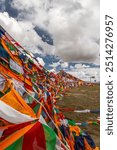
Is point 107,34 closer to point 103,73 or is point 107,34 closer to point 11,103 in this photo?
point 103,73

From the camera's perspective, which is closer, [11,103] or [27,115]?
[27,115]

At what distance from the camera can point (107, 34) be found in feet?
26.6

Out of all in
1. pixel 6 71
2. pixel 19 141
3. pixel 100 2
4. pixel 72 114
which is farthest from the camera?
pixel 72 114

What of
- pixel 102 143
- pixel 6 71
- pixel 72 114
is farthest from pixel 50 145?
pixel 72 114

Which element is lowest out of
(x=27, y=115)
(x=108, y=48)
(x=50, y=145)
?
(x=50, y=145)

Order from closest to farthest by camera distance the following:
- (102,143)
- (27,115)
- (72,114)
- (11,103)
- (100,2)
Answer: (27,115) < (11,103) < (102,143) < (100,2) < (72,114)

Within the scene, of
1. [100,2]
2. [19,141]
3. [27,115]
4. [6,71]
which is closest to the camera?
[19,141]

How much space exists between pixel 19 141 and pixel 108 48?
3966 millimetres

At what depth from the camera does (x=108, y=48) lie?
8.02 meters

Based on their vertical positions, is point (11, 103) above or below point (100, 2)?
below

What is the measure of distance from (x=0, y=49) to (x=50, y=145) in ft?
16.8

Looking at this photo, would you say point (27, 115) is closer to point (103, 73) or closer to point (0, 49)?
point (103, 73)

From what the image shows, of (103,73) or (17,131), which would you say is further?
(103,73)

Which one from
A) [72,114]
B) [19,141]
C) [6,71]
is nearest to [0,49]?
[6,71]
